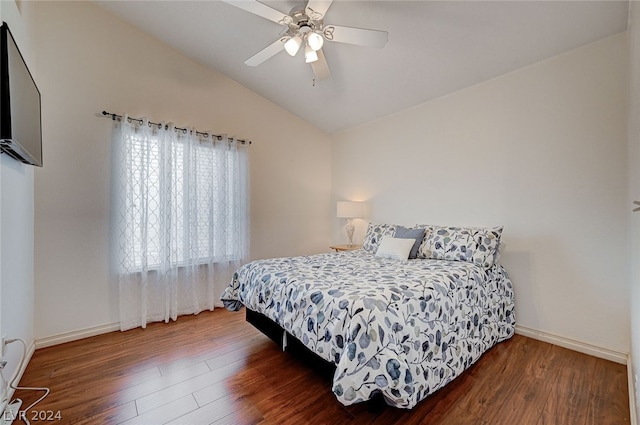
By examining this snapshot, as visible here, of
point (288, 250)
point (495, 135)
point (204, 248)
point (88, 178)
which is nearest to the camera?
point (88, 178)

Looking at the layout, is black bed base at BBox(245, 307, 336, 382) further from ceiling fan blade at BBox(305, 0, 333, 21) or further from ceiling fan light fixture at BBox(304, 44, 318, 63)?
ceiling fan blade at BBox(305, 0, 333, 21)

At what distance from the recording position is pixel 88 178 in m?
2.55

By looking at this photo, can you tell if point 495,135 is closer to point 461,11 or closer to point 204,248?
point 461,11

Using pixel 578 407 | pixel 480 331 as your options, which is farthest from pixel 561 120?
pixel 578 407

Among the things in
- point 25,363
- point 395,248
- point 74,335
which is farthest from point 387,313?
point 74,335

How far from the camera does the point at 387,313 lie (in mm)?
1448

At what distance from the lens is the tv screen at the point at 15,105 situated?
136 centimetres

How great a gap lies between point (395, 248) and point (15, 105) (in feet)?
9.50

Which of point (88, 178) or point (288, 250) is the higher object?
point (88, 178)

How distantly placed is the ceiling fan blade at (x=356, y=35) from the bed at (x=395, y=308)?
1.73m

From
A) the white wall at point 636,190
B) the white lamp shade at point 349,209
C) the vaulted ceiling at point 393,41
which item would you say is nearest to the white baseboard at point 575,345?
the white wall at point 636,190

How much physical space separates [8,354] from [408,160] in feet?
12.7

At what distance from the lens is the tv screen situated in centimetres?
136

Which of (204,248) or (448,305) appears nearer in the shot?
(448,305)
